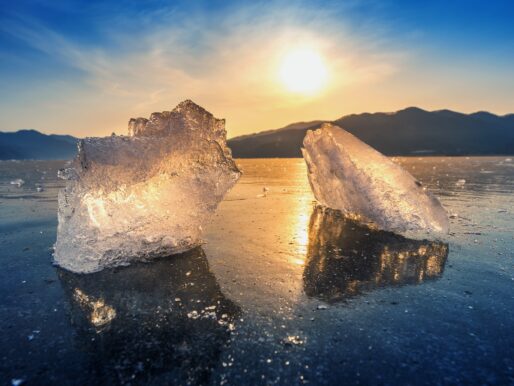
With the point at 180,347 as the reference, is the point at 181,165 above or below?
above

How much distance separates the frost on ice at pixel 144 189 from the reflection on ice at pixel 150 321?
0.64 m

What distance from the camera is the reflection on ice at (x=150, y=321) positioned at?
3039mm

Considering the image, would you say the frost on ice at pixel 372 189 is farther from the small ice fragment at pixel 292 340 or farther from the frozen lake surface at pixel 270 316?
the small ice fragment at pixel 292 340

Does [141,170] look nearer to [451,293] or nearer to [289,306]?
[289,306]

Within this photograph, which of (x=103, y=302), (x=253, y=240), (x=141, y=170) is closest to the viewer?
(x=103, y=302)

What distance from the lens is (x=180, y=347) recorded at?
133 inches

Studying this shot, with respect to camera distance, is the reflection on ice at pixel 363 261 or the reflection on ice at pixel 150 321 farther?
the reflection on ice at pixel 363 261

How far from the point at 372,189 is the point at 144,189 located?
5.86 m

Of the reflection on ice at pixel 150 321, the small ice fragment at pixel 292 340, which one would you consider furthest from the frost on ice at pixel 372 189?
the small ice fragment at pixel 292 340

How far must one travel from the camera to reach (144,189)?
664 centimetres

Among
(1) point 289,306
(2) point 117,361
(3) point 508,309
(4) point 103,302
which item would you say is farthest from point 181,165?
(3) point 508,309

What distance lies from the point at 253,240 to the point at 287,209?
455cm

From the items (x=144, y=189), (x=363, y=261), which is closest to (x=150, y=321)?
(x=144, y=189)

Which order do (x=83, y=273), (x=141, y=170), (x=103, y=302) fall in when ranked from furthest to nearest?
1. (x=141, y=170)
2. (x=83, y=273)
3. (x=103, y=302)
